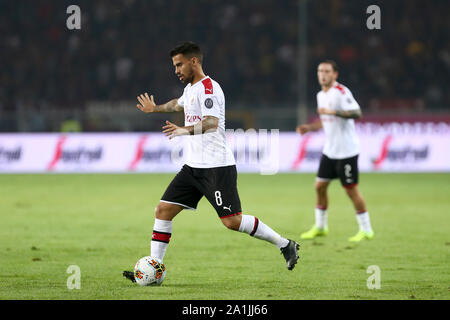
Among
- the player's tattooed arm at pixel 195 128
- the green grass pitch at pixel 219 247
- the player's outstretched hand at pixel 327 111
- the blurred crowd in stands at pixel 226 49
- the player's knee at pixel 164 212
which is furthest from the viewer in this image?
the blurred crowd in stands at pixel 226 49

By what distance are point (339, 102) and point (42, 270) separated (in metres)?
4.74

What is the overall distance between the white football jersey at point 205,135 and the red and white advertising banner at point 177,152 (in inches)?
561

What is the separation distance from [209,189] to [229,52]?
22568 mm

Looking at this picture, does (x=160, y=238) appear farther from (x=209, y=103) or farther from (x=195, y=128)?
(x=209, y=103)

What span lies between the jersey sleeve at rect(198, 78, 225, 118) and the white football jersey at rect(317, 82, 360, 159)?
3.83m

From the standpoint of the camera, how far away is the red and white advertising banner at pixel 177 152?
2183 cm

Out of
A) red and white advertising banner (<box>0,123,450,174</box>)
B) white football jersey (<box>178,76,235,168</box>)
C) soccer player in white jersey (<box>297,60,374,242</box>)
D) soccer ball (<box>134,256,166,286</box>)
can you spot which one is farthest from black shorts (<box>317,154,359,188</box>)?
red and white advertising banner (<box>0,123,450,174</box>)

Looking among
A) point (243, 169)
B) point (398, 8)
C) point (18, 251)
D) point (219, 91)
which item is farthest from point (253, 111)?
point (219, 91)

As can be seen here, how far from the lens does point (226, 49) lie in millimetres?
29531

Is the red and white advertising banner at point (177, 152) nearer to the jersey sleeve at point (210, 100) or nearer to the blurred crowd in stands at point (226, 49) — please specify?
the blurred crowd in stands at point (226, 49)

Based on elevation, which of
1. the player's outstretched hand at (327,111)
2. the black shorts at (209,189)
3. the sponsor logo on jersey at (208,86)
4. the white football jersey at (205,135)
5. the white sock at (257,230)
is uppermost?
the sponsor logo on jersey at (208,86)

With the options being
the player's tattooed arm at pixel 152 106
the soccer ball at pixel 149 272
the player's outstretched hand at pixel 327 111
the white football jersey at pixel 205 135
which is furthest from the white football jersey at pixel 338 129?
the soccer ball at pixel 149 272

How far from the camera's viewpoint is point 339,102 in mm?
10648

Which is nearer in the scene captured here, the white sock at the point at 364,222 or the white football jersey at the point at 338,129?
the white sock at the point at 364,222
